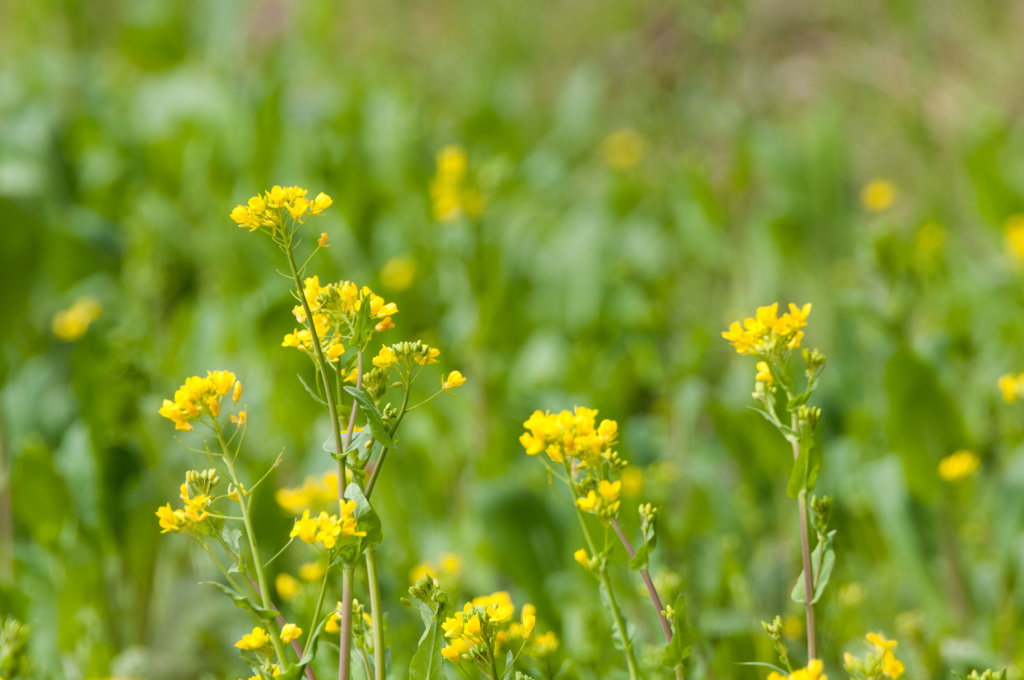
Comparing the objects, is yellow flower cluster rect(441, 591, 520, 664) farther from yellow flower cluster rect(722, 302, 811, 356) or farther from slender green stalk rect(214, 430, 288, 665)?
yellow flower cluster rect(722, 302, 811, 356)

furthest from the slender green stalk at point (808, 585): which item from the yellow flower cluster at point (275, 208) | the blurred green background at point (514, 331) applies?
the yellow flower cluster at point (275, 208)

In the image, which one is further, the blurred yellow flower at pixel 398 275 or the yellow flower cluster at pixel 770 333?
the blurred yellow flower at pixel 398 275

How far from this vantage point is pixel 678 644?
2.33 ft

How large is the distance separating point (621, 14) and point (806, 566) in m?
3.91

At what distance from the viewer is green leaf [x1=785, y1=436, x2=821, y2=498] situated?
2.35 ft

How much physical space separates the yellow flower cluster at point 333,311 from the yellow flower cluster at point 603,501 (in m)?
0.19

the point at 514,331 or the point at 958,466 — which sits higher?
the point at 514,331

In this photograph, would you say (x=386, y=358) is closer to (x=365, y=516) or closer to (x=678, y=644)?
(x=365, y=516)

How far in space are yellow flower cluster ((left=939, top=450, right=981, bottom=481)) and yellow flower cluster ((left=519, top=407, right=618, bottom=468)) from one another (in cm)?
84

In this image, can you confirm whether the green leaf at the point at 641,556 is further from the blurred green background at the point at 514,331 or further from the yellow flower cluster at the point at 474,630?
the blurred green background at the point at 514,331

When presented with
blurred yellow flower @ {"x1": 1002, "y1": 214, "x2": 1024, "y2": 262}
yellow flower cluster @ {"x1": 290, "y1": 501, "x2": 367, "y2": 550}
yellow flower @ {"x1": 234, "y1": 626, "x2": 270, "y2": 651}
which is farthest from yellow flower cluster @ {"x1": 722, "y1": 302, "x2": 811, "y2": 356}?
blurred yellow flower @ {"x1": 1002, "y1": 214, "x2": 1024, "y2": 262}

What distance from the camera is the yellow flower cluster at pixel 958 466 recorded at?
1309mm

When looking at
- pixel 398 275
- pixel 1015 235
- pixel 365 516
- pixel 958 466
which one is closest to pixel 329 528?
pixel 365 516

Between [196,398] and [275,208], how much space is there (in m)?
0.14
